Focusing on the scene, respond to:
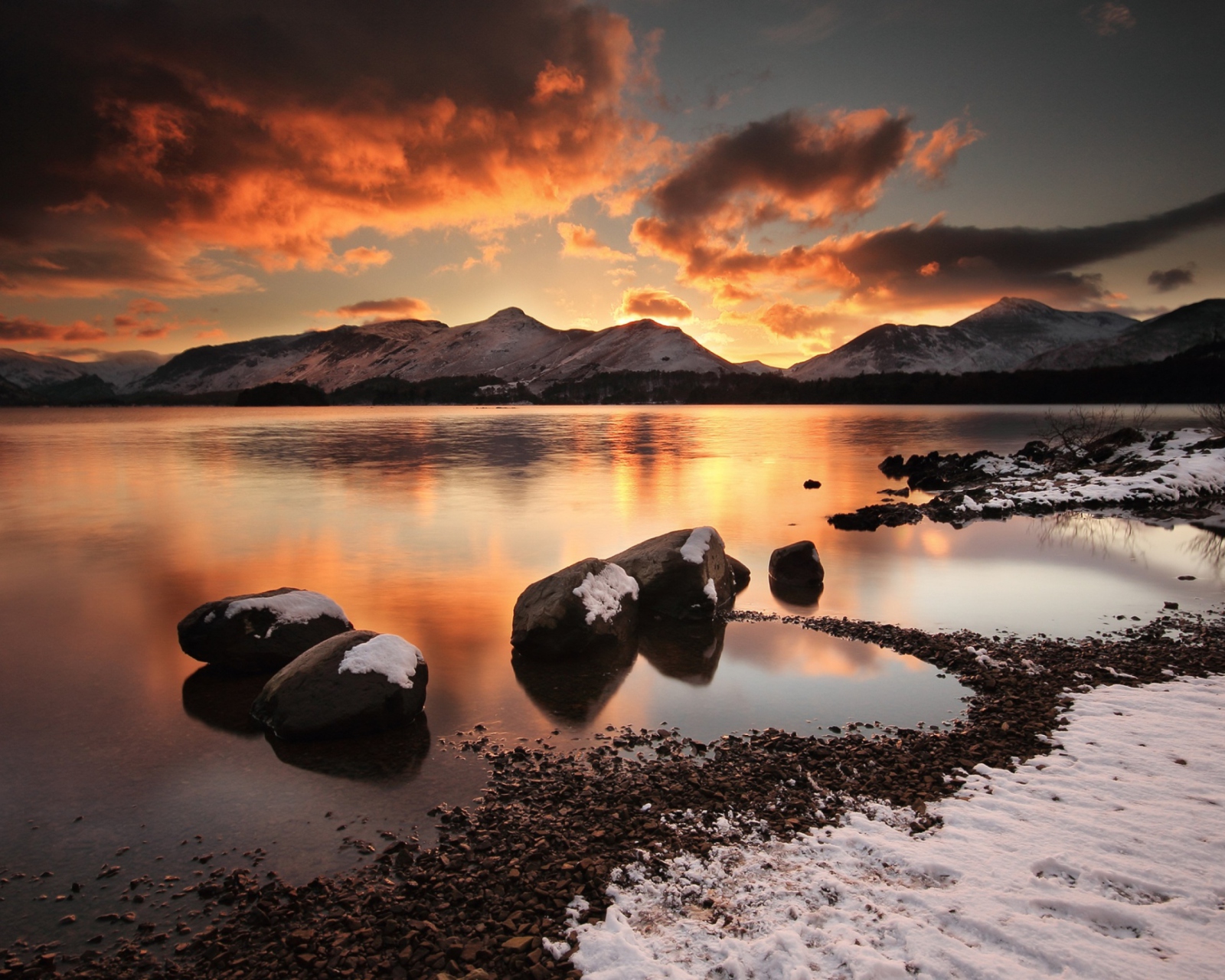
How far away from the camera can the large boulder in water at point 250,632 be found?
11.2 meters

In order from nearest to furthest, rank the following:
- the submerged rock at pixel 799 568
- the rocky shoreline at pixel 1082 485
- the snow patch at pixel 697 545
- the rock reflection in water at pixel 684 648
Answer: the rock reflection in water at pixel 684 648
the snow patch at pixel 697 545
the submerged rock at pixel 799 568
the rocky shoreline at pixel 1082 485

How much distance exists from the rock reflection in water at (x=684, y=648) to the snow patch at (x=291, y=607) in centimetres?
577

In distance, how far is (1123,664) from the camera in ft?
35.2

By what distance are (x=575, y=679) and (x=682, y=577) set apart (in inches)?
155

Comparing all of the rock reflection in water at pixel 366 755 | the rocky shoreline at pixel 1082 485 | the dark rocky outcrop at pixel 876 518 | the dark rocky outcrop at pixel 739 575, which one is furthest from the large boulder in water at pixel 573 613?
the rocky shoreline at pixel 1082 485

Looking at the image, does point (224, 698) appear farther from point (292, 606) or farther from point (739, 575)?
point (739, 575)

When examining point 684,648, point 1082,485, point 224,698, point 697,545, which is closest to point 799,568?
point 697,545

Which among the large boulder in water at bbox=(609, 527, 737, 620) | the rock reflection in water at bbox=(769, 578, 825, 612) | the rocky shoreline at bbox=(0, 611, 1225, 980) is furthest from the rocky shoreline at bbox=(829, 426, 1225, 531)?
the rocky shoreline at bbox=(0, 611, 1225, 980)

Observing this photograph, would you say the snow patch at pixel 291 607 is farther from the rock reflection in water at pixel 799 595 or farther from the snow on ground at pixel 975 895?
the rock reflection in water at pixel 799 595

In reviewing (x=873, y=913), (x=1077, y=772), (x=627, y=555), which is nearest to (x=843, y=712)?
(x=1077, y=772)

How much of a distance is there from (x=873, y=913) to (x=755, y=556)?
1543 cm

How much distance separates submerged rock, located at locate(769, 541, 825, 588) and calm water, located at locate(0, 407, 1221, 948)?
73 centimetres

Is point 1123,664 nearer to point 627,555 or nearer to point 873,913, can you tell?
point 873,913

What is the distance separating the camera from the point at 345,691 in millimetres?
9133
